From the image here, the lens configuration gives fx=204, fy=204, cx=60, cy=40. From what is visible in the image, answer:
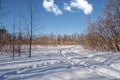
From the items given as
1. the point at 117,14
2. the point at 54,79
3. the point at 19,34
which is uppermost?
the point at 117,14

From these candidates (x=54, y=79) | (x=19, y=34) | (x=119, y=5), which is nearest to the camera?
(x=54, y=79)

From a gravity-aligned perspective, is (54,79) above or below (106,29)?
below

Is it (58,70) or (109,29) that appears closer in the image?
(58,70)

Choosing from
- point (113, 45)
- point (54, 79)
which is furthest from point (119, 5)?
point (54, 79)

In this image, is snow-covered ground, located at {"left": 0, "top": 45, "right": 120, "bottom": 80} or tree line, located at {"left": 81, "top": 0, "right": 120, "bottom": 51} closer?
snow-covered ground, located at {"left": 0, "top": 45, "right": 120, "bottom": 80}

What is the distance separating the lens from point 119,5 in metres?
25.3

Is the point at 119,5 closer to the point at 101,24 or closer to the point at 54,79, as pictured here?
the point at 101,24

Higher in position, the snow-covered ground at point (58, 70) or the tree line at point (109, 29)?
the tree line at point (109, 29)

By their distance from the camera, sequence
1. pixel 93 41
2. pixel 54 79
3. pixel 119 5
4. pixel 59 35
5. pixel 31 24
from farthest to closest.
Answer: pixel 59 35
pixel 93 41
pixel 119 5
pixel 31 24
pixel 54 79

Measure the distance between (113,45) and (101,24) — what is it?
3.40 metres

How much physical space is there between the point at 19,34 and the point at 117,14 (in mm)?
13088

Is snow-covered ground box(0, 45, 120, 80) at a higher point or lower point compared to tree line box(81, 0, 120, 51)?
lower

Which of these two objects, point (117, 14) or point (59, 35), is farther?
point (59, 35)

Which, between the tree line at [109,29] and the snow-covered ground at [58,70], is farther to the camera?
the tree line at [109,29]
